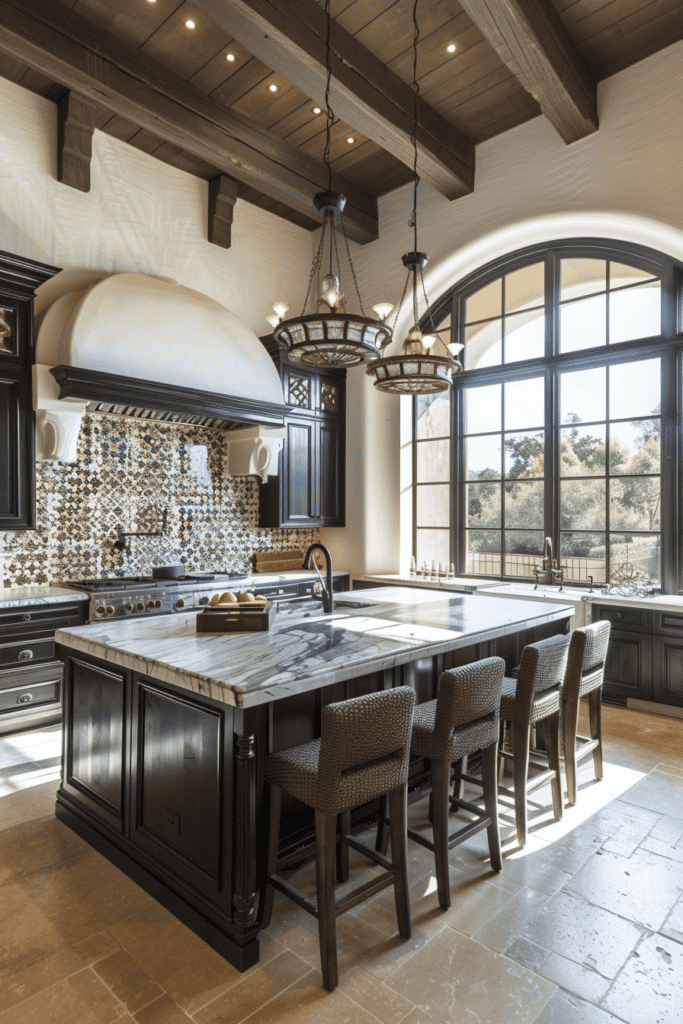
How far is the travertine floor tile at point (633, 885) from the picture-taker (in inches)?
88.3

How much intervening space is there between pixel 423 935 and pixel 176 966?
84 centimetres

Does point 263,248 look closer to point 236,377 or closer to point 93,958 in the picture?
point 236,377

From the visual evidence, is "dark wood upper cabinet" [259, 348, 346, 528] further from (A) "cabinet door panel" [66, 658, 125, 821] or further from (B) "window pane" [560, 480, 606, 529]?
(A) "cabinet door panel" [66, 658, 125, 821]

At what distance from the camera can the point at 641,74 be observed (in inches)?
175

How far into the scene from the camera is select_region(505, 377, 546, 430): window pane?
5625 mm

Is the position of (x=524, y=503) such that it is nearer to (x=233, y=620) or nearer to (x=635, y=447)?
(x=635, y=447)

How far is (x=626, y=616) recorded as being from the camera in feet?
15.1

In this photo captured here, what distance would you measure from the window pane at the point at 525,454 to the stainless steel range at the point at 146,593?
279 centimetres

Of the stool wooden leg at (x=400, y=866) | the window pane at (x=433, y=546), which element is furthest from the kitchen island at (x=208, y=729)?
the window pane at (x=433, y=546)

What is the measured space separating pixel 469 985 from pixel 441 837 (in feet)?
1.47

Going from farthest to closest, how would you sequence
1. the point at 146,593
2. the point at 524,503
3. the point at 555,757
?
1. the point at 524,503
2. the point at 146,593
3. the point at 555,757

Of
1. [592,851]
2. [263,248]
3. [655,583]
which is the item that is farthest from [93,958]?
[263,248]

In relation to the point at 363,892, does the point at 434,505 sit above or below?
above

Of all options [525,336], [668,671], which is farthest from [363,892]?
[525,336]
